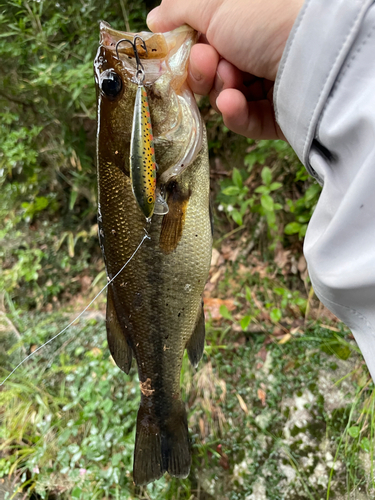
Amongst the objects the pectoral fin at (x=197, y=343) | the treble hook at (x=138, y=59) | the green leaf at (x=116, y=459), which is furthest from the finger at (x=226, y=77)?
the green leaf at (x=116, y=459)

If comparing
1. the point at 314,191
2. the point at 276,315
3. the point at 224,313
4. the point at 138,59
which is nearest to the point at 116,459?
the point at 224,313

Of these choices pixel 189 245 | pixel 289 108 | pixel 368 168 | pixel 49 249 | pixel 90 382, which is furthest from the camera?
pixel 49 249

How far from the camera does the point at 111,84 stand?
1023 mm

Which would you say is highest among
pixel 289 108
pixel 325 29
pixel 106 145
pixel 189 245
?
pixel 325 29

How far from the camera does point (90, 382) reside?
238 centimetres

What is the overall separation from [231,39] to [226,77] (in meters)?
0.16

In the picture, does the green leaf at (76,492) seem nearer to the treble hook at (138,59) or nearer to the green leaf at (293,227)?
the green leaf at (293,227)

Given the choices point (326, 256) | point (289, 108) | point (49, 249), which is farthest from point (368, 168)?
point (49, 249)

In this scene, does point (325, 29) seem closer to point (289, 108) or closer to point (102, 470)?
point (289, 108)

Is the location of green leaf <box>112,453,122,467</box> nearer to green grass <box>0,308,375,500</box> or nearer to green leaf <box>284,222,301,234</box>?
green grass <box>0,308,375,500</box>

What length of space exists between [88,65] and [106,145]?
128 centimetres

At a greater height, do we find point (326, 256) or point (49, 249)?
point (326, 256)

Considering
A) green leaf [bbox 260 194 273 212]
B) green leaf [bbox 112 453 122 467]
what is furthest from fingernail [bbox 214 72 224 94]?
green leaf [bbox 112 453 122 467]

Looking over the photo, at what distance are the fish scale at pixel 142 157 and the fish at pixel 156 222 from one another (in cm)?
7
